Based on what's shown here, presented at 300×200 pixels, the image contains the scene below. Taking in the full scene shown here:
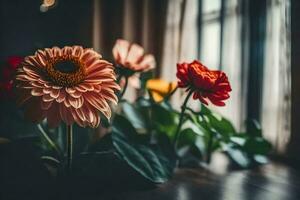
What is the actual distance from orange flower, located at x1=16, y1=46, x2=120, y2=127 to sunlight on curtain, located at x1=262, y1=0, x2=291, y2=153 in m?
0.69

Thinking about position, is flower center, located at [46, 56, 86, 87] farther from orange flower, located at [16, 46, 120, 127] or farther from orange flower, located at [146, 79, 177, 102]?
orange flower, located at [146, 79, 177, 102]

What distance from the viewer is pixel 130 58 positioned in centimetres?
77

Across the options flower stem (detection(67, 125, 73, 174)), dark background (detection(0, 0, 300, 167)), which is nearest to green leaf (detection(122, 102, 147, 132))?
flower stem (detection(67, 125, 73, 174))

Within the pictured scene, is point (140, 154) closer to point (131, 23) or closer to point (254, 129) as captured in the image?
point (254, 129)

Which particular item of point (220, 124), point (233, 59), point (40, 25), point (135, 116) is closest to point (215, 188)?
point (220, 124)

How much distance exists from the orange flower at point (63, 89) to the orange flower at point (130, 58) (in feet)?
0.55

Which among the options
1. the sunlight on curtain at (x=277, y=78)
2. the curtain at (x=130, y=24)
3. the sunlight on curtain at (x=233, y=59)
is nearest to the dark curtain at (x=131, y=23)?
the curtain at (x=130, y=24)

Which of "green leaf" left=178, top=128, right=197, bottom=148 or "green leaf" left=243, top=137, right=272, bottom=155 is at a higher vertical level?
"green leaf" left=178, top=128, right=197, bottom=148

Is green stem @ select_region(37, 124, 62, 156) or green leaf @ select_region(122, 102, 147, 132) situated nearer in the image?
green stem @ select_region(37, 124, 62, 156)

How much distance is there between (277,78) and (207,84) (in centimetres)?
62

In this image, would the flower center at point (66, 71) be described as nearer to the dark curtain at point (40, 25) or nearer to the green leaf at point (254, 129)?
the green leaf at point (254, 129)

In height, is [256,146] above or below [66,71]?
below

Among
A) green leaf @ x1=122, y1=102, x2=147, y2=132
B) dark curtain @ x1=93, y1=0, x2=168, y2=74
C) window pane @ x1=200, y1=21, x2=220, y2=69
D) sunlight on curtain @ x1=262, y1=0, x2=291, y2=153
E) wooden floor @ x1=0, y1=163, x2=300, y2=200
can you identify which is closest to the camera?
wooden floor @ x1=0, y1=163, x2=300, y2=200

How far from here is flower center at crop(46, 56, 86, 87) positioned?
55 centimetres
